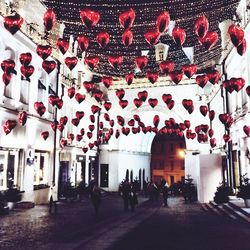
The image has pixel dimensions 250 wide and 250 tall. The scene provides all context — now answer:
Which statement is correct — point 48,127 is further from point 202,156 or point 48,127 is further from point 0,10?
point 202,156

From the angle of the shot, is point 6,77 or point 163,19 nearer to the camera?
point 163,19

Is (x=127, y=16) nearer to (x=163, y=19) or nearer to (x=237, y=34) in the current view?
(x=163, y=19)

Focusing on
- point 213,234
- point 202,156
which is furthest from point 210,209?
point 213,234

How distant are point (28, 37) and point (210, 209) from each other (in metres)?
13.9

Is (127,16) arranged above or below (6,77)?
above

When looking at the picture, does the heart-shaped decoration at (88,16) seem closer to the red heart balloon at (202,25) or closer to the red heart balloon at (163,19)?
the red heart balloon at (163,19)

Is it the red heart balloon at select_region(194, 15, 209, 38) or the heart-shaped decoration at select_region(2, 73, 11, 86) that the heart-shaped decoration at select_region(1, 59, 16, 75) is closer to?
the heart-shaped decoration at select_region(2, 73, 11, 86)

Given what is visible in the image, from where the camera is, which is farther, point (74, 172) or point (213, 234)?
point (74, 172)

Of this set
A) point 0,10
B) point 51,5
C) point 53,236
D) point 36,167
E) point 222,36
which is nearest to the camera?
point 53,236

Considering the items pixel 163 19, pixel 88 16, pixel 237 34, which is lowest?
A: pixel 237 34

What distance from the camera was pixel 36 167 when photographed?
63.0 feet

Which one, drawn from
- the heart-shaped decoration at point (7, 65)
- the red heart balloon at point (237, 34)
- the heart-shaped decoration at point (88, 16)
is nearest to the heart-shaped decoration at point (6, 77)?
the heart-shaped decoration at point (7, 65)

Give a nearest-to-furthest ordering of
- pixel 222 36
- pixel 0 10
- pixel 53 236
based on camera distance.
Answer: pixel 53 236
pixel 0 10
pixel 222 36

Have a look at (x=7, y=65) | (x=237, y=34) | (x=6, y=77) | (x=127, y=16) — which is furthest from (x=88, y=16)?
(x=6, y=77)
